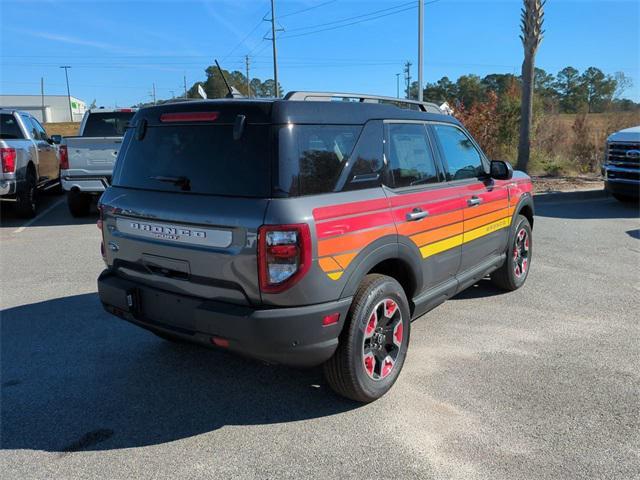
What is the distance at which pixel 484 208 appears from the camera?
186 inches

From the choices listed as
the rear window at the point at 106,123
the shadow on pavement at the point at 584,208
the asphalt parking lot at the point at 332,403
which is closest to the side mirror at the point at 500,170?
the asphalt parking lot at the point at 332,403

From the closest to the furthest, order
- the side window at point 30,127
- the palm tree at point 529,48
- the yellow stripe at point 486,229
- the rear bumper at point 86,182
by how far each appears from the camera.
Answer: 1. the yellow stripe at point 486,229
2. the rear bumper at point 86,182
3. the side window at point 30,127
4. the palm tree at point 529,48

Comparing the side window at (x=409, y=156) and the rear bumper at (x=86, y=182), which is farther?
the rear bumper at (x=86, y=182)

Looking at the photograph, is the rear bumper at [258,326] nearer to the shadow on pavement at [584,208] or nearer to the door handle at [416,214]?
the door handle at [416,214]

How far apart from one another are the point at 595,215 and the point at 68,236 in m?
10.0

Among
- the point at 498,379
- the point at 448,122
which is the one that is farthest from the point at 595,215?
the point at 498,379

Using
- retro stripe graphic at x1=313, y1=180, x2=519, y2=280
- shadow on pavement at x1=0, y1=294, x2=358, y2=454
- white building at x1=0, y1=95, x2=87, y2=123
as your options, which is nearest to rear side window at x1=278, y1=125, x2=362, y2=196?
retro stripe graphic at x1=313, y1=180, x2=519, y2=280

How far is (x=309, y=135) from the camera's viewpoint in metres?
3.07

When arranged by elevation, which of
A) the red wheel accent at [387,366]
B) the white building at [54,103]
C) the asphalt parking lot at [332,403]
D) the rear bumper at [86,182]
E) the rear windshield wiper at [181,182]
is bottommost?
the asphalt parking lot at [332,403]

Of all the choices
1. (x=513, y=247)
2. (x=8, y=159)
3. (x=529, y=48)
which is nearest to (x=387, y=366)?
(x=513, y=247)

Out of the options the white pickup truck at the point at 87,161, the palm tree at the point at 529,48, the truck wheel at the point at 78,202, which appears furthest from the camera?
the palm tree at the point at 529,48

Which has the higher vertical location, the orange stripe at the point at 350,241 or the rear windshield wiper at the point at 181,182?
the rear windshield wiper at the point at 181,182

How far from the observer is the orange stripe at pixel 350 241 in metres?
2.92

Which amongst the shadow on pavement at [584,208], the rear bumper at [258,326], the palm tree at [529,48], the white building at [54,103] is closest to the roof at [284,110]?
the rear bumper at [258,326]
